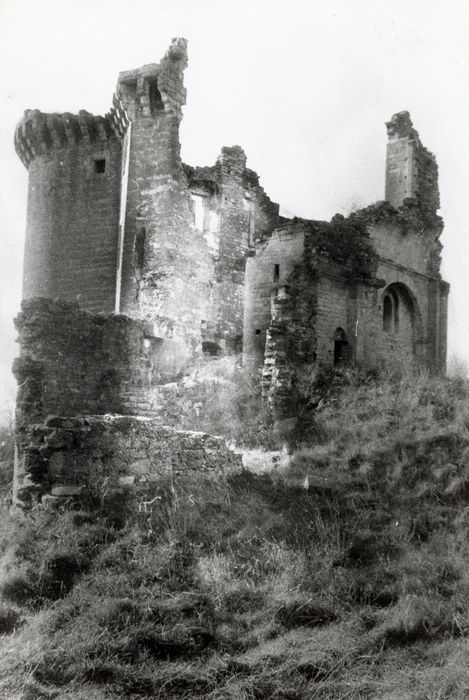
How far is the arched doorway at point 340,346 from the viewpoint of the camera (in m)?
16.6

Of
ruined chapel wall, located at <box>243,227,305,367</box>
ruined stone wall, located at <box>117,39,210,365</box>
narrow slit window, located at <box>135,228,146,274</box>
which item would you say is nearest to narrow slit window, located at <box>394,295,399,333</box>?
ruined chapel wall, located at <box>243,227,305,367</box>

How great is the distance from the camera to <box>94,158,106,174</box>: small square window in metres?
23.2

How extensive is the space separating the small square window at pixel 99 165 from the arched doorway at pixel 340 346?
36.9ft

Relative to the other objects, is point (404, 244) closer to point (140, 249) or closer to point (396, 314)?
point (396, 314)

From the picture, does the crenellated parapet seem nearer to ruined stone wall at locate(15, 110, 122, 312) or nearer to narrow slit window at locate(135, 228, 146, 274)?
ruined stone wall at locate(15, 110, 122, 312)

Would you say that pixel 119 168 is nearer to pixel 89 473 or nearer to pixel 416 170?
pixel 416 170

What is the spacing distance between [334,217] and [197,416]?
253 inches

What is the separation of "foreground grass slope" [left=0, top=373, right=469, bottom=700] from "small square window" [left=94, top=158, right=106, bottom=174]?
16.4 metres

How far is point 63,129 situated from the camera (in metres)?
23.3

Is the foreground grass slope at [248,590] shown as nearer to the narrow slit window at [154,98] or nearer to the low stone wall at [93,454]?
the low stone wall at [93,454]

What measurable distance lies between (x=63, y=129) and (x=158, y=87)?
189 inches

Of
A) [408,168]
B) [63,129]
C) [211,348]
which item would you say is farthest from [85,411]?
[63,129]

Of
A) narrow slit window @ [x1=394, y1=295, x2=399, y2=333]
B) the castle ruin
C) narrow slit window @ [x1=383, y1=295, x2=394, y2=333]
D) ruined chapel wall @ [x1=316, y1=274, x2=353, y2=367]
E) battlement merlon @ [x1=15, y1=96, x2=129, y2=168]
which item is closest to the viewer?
the castle ruin

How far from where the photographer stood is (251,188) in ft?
76.7
